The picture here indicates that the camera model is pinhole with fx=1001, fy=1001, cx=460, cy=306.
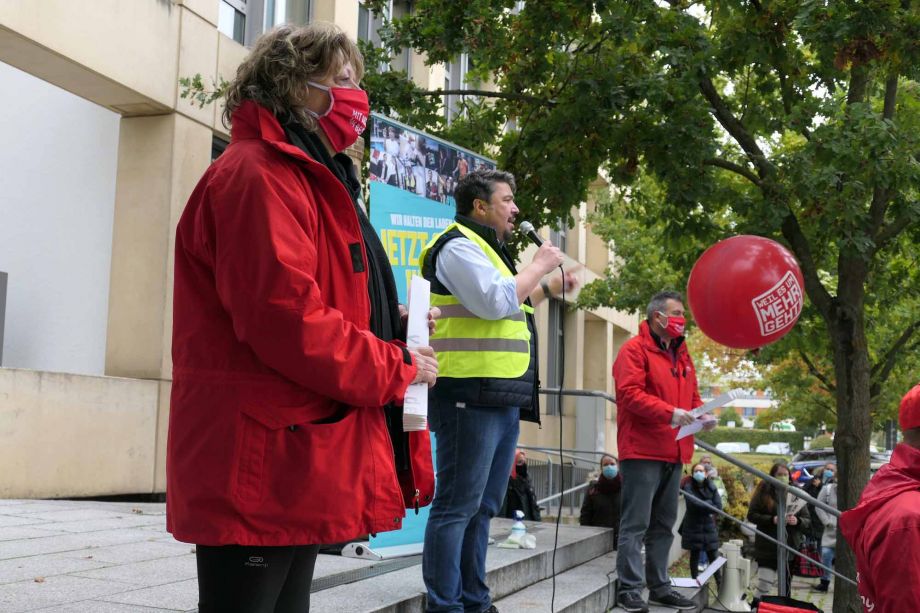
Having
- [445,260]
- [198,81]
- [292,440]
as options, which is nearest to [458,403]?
[445,260]

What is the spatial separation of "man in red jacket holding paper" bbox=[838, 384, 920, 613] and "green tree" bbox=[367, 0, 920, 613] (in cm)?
475

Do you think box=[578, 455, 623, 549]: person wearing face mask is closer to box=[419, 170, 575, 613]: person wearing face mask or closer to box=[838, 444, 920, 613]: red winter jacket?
box=[419, 170, 575, 613]: person wearing face mask

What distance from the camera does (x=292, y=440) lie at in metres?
2.21

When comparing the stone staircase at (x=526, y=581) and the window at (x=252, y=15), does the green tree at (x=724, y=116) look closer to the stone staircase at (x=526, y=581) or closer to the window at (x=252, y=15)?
the window at (x=252, y=15)

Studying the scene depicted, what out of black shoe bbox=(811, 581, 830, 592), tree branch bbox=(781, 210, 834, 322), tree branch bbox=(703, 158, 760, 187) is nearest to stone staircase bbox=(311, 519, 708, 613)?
tree branch bbox=(781, 210, 834, 322)

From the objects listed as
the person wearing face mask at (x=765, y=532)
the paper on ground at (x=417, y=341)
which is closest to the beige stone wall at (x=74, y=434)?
the person wearing face mask at (x=765, y=532)

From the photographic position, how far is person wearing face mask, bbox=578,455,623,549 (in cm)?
1073

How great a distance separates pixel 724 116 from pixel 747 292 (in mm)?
3323

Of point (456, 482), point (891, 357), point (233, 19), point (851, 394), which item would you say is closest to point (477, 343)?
point (456, 482)

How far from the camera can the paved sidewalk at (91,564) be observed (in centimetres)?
418

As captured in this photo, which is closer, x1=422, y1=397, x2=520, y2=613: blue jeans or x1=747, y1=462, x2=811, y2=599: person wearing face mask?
x1=422, y1=397, x2=520, y2=613: blue jeans

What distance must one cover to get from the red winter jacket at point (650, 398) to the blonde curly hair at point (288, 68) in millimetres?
4285

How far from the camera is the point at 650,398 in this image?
250 inches

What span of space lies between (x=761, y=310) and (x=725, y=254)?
0.54 metres
